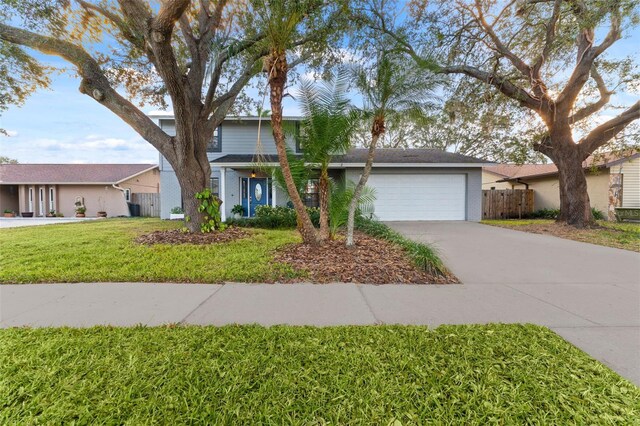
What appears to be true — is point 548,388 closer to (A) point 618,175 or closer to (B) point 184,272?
(B) point 184,272

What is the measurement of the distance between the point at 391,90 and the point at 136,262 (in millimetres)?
5738

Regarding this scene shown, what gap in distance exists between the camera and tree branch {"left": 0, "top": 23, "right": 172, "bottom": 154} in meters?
6.41

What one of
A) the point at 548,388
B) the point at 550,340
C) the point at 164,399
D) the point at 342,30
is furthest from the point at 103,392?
the point at 342,30

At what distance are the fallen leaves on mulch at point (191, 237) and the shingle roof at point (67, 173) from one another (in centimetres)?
1648

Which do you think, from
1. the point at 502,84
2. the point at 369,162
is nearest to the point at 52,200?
the point at 369,162

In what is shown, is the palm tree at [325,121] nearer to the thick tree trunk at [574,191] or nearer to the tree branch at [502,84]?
the tree branch at [502,84]

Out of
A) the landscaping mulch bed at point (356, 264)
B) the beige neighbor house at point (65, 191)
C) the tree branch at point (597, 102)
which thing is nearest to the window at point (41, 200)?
the beige neighbor house at point (65, 191)

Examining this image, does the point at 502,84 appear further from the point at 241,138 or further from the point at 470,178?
the point at 241,138

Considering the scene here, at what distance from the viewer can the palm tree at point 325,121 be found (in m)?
5.61

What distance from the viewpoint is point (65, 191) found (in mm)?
20266

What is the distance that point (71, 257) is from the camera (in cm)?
542

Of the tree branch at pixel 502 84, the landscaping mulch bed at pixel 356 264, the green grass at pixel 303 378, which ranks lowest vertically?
the green grass at pixel 303 378

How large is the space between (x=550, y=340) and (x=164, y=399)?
328cm

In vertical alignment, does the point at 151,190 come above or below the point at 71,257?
above
